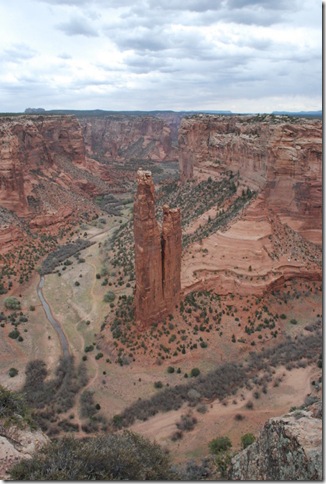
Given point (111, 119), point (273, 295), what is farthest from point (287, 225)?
point (111, 119)

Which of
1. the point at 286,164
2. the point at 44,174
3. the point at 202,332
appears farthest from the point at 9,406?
the point at 44,174

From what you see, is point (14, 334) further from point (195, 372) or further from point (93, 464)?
point (93, 464)

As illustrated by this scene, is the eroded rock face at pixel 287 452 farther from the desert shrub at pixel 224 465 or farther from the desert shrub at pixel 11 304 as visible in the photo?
the desert shrub at pixel 11 304

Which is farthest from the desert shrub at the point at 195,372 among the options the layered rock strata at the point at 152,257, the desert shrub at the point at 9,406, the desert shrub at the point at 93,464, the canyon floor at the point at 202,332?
the desert shrub at the point at 9,406

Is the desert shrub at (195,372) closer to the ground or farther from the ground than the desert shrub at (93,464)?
closer to the ground

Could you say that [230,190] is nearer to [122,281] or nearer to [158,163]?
[122,281]

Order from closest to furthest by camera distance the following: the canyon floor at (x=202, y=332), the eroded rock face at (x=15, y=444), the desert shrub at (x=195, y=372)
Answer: the eroded rock face at (x=15, y=444), the canyon floor at (x=202, y=332), the desert shrub at (x=195, y=372)
